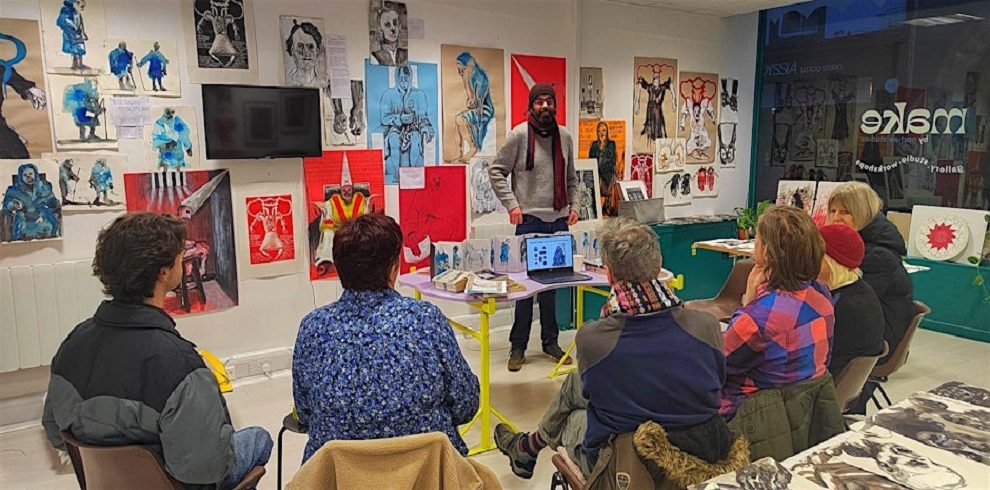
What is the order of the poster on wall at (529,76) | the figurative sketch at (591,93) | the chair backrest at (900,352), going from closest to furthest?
the chair backrest at (900,352), the poster on wall at (529,76), the figurative sketch at (591,93)

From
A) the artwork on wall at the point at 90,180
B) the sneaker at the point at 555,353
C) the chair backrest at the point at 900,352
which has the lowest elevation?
the sneaker at the point at 555,353

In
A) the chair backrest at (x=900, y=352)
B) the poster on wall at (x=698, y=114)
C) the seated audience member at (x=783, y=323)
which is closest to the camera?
the seated audience member at (x=783, y=323)

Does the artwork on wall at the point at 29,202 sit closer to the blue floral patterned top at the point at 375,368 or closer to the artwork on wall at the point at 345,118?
the artwork on wall at the point at 345,118

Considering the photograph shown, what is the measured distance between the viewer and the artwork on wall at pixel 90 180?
12.2ft

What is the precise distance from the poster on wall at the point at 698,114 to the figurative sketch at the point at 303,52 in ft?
11.5

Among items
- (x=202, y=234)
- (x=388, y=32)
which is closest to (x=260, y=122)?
(x=202, y=234)

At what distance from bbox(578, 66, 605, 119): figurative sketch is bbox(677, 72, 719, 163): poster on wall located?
99 cm

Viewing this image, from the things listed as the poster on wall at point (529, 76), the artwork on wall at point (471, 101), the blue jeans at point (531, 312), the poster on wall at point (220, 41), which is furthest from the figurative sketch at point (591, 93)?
the poster on wall at point (220, 41)

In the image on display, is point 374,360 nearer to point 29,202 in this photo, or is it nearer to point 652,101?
point 29,202

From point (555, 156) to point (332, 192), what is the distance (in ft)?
5.05

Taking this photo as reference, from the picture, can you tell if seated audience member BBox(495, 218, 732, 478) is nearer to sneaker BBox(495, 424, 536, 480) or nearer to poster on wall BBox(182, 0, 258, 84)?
sneaker BBox(495, 424, 536, 480)

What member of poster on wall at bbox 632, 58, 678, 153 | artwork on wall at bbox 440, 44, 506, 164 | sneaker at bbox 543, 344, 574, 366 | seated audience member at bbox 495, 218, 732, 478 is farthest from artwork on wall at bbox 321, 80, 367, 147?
seated audience member at bbox 495, 218, 732, 478

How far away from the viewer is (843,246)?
9.38ft

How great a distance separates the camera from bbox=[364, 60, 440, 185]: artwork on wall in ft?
15.5
